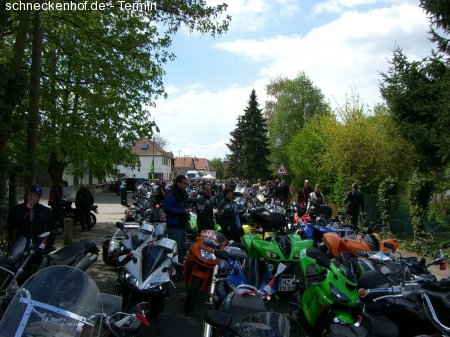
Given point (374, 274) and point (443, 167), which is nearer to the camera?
point (374, 274)

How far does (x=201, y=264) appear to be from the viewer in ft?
22.0

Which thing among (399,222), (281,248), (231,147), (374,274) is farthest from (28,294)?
(231,147)

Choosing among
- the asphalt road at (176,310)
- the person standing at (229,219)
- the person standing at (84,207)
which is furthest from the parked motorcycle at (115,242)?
the person standing at (84,207)

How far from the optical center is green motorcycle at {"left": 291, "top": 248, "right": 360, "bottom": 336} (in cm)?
458

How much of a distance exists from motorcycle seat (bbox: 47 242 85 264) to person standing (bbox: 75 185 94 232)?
12.0m

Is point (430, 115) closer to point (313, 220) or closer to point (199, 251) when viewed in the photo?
point (313, 220)

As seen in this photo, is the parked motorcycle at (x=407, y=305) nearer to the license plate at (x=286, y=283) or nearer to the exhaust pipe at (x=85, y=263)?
the exhaust pipe at (x=85, y=263)

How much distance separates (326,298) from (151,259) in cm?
227

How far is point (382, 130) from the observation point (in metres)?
23.4

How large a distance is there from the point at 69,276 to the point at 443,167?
712 inches

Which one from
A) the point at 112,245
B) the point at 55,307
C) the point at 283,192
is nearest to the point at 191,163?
the point at 283,192

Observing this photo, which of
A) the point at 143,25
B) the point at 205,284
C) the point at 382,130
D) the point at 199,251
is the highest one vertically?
the point at 143,25

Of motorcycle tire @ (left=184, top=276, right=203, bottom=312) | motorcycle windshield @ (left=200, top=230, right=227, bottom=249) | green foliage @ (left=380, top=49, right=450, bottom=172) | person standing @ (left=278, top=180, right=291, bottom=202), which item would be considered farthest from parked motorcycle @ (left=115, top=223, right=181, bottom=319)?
person standing @ (left=278, top=180, right=291, bottom=202)

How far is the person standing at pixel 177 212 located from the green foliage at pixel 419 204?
701cm
